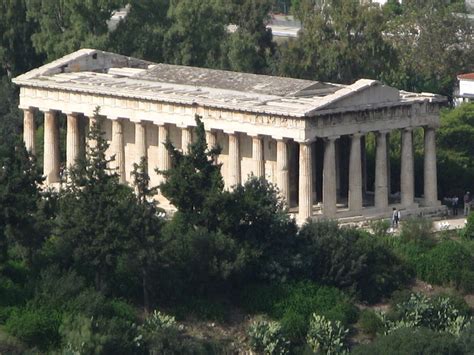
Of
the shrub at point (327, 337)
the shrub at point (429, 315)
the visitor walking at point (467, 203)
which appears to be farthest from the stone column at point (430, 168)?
the shrub at point (327, 337)

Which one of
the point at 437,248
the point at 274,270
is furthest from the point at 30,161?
the point at 437,248

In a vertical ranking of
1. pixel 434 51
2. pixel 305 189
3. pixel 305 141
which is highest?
pixel 305 141

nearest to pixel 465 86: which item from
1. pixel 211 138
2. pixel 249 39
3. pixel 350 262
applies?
pixel 249 39

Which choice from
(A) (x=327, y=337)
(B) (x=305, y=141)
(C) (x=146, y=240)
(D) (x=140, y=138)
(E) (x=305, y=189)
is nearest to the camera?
(A) (x=327, y=337)

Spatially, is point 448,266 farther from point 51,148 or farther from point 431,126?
point 51,148

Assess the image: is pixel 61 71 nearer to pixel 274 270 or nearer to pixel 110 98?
pixel 110 98

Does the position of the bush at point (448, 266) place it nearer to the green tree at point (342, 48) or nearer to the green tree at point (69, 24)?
the green tree at point (342, 48)
